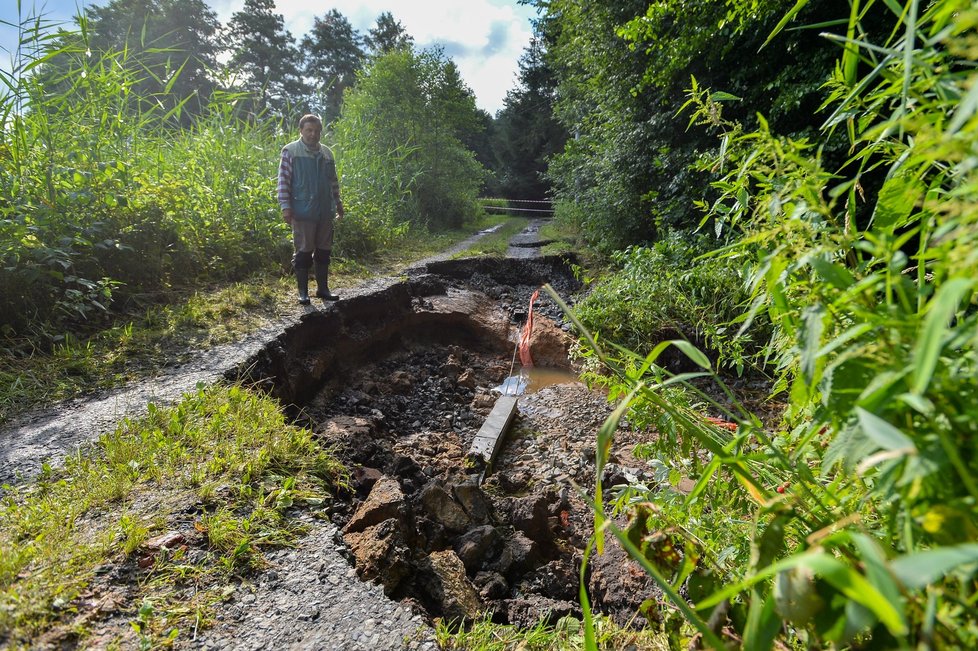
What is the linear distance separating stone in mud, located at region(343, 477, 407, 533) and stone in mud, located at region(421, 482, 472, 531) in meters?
0.25

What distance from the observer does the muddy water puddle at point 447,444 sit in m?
1.94

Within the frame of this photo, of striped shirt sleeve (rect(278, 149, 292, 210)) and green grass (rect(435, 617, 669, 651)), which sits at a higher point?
striped shirt sleeve (rect(278, 149, 292, 210))

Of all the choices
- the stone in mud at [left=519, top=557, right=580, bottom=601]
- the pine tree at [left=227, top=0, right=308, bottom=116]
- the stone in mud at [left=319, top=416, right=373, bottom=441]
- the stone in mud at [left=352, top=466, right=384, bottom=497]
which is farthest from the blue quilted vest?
the pine tree at [left=227, top=0, right=308, bottom=116]

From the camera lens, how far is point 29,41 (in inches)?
130

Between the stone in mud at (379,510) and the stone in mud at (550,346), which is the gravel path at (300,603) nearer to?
the stone in mud at (379,510)

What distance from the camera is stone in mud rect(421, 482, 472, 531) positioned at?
2.41 m

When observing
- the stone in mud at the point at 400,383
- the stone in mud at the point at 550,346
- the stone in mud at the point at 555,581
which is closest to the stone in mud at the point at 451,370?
the stone in mud at the point at 400,383

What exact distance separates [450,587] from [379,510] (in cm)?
45

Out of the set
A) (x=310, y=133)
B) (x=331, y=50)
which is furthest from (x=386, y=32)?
(x=310, y=133)

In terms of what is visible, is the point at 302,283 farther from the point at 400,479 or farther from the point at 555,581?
the point at 555,581

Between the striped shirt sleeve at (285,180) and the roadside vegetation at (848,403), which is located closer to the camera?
the roadside vegetation at (848,403)

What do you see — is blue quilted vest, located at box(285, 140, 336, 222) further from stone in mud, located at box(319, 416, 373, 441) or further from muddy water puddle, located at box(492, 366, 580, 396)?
muddy water puddle, located at box(492, 366, 580, 396)

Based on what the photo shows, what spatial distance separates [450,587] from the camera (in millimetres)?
1873

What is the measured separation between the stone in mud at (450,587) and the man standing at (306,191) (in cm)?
343
